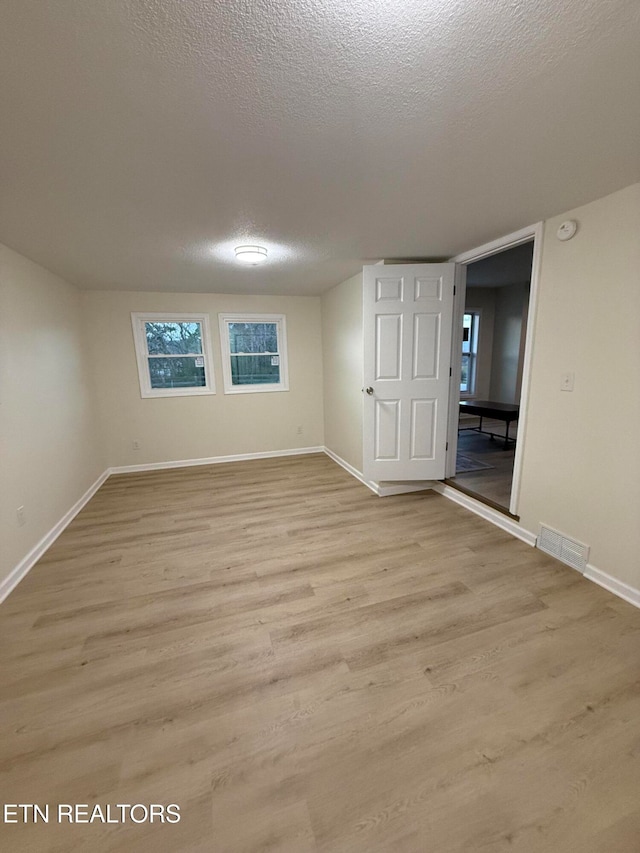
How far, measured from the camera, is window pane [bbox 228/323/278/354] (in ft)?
15.3

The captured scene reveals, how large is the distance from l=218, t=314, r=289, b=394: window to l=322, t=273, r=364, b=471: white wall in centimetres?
65

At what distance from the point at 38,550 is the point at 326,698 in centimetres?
244

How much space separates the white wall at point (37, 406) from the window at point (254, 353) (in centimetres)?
169

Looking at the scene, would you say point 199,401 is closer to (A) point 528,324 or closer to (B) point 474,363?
(A) point 528,324

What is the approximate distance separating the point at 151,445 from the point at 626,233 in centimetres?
497

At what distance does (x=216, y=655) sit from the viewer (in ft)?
5.61

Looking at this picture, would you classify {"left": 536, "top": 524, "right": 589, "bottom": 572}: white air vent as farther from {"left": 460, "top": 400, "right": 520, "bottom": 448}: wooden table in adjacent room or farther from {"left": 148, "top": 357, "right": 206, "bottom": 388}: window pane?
{"left": 148, "top": 357, "right": 206, "bottom": 388}: window pane

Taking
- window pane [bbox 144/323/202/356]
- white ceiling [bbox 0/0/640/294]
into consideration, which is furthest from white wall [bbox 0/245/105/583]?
window pane [bbox 144/323/202/356]

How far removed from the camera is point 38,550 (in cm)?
257

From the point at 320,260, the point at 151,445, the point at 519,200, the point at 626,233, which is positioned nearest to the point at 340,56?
the point at 519,200

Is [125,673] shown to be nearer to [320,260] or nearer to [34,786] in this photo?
[34,786]

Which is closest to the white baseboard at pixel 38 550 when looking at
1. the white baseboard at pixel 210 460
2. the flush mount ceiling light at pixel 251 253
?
the white baseboard at pixel 210 460

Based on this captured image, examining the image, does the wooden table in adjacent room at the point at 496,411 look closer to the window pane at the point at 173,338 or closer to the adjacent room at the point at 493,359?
the adjacent room at the point at 493,359

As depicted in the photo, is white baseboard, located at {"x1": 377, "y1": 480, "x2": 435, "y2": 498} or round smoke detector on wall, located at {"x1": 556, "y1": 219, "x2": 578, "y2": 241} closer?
round smoke detector on wall, located at {"x1": 556, "y1": 219, "x2": 578, "y2": 241}
